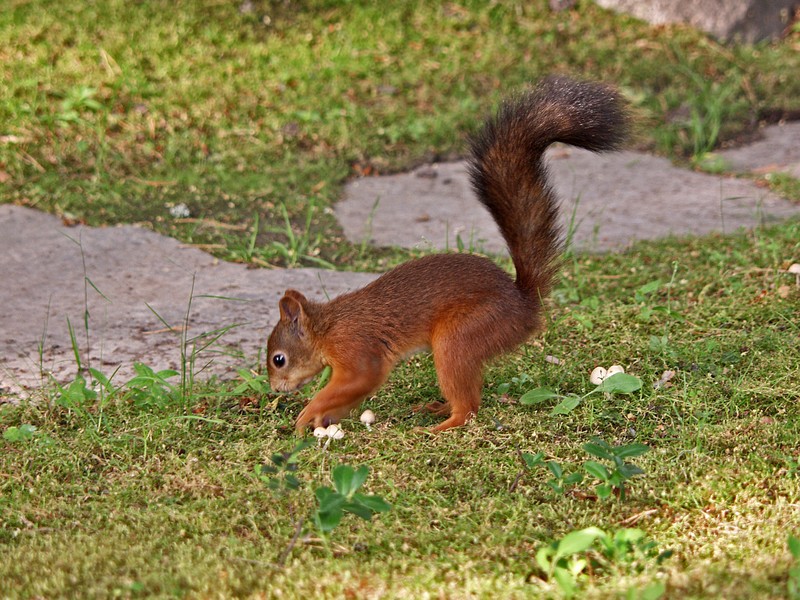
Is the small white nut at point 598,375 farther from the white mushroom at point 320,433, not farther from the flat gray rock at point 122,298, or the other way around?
the flat gray rock at point 122,298

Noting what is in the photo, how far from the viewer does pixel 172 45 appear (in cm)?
639

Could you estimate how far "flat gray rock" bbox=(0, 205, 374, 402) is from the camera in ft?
11.8

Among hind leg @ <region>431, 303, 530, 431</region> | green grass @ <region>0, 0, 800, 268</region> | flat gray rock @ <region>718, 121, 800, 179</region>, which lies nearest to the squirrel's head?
hind leg @ <region>431, 303, 530, 431</region>

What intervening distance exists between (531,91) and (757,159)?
3012 millimetres

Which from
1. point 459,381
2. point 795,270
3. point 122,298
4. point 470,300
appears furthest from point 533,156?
point 122,298

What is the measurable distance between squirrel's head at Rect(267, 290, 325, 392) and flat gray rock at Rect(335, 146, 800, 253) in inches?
56.7

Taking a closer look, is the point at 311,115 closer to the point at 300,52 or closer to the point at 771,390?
the point at 300,52

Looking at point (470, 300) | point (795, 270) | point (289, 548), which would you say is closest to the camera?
point (289, 548)

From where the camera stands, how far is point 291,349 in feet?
10.5

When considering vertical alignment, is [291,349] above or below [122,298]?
above

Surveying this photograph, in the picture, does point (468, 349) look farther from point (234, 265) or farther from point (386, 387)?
point (234, 265)

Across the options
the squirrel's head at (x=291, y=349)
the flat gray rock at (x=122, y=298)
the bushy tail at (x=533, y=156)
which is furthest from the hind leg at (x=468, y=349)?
the flat gray rock at (x=122, y=298)

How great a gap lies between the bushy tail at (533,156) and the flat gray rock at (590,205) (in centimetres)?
123

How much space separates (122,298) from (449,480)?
2038mm
